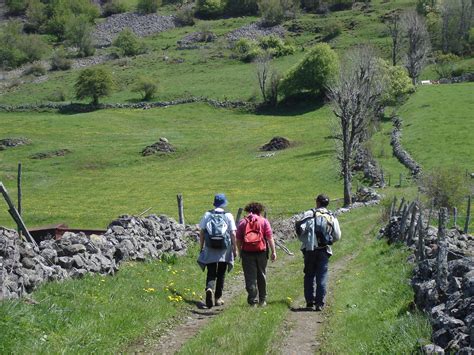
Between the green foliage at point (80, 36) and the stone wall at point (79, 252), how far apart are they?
16067 cm

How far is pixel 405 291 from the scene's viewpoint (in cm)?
1364

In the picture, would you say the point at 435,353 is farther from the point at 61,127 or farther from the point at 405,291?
the point at 61,127

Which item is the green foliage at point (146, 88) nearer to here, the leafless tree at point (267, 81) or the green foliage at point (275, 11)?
the leafless tree at point (267, 81)

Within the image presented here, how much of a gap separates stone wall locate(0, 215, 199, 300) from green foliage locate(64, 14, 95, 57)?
161m

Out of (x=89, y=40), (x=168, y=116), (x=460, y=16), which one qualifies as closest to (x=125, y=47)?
(x=89, y=40)

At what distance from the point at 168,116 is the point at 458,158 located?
Result: 54940 millimetres

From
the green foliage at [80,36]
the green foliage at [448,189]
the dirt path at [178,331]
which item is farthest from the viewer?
the green foliage at [80,36]

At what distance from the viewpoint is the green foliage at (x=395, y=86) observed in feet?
289

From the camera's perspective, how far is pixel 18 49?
17775cm

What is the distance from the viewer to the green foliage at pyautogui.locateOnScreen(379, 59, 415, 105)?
88.0 metres

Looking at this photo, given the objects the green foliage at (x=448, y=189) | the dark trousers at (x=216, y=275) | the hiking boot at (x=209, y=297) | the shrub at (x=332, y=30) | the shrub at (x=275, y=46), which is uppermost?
the dark trousers at (x=216, y=275)

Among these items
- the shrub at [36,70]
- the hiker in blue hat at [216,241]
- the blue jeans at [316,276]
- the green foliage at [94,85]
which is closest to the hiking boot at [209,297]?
the hiker in blue hat at [216,241]

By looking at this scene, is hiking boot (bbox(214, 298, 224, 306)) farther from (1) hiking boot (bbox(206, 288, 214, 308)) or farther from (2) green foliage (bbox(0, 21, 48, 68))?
(2) green foliage (bbox(0, 21, 48, 68))

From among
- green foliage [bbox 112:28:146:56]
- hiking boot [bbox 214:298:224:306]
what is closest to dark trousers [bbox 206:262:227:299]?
hiking boot [bbox 214:298:224:306]
